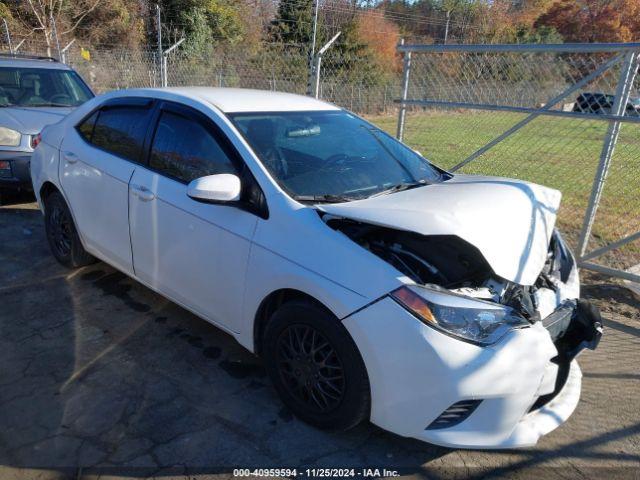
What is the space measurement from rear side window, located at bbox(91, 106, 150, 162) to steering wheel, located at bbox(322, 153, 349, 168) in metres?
1.36

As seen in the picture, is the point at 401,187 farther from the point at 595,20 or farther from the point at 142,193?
the point at 595,20

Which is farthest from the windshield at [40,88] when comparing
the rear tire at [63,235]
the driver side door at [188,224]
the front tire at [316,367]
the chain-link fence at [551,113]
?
the front tire at [316,367]

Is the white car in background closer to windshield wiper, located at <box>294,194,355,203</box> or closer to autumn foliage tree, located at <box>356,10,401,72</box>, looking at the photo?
windshield wiper, located at <box>294,194,355,203</box>

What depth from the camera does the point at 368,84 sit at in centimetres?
1659

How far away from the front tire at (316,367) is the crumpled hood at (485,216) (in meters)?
0.57

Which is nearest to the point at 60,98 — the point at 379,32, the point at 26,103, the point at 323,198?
the point at 26,103

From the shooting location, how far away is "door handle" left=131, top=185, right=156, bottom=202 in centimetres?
334

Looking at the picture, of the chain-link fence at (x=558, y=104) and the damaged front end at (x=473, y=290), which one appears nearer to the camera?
the damaged front end at (x=473, y=290)

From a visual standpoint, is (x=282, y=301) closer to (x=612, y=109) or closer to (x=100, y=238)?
(x=100, y=238)

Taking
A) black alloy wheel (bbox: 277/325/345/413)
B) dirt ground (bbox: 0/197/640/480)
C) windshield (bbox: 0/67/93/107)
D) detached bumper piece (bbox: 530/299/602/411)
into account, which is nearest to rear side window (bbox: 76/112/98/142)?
dirt ground (bbox: 0/197/640/480)

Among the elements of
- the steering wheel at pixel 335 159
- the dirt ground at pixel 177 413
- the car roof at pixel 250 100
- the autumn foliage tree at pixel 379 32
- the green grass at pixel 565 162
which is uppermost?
the autumn foliage tree at pixel 379 32

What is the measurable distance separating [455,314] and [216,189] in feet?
4.61

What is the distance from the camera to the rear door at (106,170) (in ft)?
11.9

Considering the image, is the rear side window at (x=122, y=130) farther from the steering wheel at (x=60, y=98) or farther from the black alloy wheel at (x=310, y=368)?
the steering wheel at (x=60, y=98)
